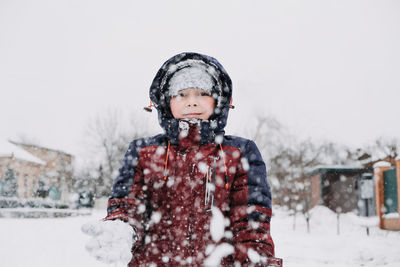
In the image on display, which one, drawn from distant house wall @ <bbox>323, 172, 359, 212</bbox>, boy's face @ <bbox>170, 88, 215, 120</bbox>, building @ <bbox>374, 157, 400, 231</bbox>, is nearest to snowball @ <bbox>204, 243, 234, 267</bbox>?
boy's face @ <bbox>170, 88, 215, 120</bbox>

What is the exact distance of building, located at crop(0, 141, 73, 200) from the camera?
31.7 metres

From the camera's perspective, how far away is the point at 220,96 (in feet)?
6.96

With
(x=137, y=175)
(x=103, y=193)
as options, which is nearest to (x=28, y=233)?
(x=137, y=175)

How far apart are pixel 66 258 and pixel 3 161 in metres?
29.0

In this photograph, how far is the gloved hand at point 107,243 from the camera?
1386mm

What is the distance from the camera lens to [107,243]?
4.63 ft

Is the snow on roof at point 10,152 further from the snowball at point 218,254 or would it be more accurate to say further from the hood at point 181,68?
the snowball at point 218,254

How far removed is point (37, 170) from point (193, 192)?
39.6 m

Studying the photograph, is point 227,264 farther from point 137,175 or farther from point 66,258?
point 66,258

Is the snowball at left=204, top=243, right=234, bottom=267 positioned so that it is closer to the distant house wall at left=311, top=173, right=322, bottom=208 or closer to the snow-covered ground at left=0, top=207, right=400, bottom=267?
the snow-covered ground at left=0, top=207, right=400, bottom=267

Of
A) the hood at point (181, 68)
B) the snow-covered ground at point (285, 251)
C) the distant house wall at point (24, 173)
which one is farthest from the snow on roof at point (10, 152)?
the hood at point (181, 68)

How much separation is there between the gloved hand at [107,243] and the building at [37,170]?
33.1 metres

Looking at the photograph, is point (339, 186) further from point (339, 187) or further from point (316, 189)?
point (316, 189)

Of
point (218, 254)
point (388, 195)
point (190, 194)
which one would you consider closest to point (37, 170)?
point (388, 195)
